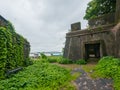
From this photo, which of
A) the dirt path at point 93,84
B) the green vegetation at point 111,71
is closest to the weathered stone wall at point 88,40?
the green vegetation at point 111,71

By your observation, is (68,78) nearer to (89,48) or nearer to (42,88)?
(42,88)

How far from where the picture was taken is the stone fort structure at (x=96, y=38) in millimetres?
15258

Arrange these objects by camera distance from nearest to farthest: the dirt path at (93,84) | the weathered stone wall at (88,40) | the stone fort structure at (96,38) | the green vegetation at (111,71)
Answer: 1. the dirt path at (93,84)
2. the green vegetation at (111,71)
3. the stone fort structure at (96,38)
4. the weathered stone wall at (88,40)

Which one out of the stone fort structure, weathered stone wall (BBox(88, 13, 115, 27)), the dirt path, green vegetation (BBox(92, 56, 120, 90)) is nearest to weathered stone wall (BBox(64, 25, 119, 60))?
the stone fort structure

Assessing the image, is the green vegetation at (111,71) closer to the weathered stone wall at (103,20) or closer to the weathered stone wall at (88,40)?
the weathered stone wall at (88,40)

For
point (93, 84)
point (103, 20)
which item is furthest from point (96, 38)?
point (93, 84)

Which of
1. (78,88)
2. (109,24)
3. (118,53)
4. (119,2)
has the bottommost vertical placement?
(78,88)

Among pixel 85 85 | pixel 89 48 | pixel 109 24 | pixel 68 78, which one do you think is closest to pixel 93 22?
pixel 109 24

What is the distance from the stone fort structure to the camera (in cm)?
1526

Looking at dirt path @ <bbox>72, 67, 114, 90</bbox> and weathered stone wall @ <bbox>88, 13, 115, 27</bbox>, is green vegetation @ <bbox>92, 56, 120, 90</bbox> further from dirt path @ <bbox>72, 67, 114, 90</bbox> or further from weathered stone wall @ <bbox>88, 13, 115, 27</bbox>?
weathered stone wall @ <bbox>88, 13, 115, 27</bbox>

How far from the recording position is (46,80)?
9078 millimetres

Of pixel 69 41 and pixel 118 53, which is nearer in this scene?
pixel 118 53

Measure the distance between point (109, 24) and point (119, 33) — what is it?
324 centimetres

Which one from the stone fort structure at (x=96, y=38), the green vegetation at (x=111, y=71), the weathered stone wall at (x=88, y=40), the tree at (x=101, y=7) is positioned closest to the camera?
the green vegetation at (x=111, y=71)
